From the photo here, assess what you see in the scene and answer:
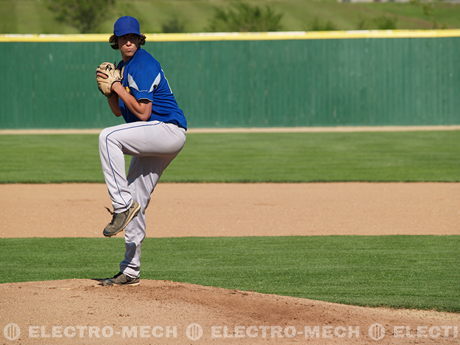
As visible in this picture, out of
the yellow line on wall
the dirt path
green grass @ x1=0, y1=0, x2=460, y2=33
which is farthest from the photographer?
green grass @ x1=0, y1=0, x2=460, y2=33

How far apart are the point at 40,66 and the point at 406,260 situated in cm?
1914

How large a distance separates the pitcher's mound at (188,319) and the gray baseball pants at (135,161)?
0.39m

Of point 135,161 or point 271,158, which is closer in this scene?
point 135,161

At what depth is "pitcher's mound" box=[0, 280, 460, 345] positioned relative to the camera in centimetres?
556

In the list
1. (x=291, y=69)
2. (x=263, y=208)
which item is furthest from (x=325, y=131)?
(x=263, y=208)

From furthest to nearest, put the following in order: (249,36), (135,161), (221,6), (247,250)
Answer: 1. (221,6)
2. (249,36)
3. (247,250)
4. (135,161)

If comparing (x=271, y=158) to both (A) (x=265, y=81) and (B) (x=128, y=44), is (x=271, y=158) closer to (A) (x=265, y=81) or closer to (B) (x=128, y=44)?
(A) (x=265, y=81)

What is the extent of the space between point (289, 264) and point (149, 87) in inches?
129

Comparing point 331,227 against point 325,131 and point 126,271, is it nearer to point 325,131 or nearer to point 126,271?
point 126,271

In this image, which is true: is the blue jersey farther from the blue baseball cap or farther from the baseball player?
the blue baseball cap

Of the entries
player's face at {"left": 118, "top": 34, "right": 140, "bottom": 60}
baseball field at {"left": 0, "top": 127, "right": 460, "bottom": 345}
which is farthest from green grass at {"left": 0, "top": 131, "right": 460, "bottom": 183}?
player's face at {"left": 118, "top": 34, "right": 140, "bottom": 60}

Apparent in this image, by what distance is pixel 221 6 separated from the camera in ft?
233

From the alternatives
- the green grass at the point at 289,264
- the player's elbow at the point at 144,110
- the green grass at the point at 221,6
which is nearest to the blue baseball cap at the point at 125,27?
the player's elbow at the point at 144,110

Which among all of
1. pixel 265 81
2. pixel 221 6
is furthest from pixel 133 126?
pixel 221 6
